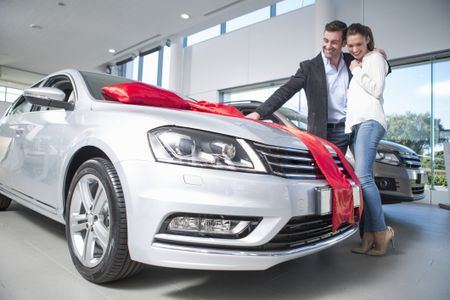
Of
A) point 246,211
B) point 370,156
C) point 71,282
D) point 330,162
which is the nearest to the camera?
point 246,211

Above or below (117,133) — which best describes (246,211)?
below

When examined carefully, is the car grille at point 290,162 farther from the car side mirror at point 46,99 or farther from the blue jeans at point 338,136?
the car side mirror at point 46,99

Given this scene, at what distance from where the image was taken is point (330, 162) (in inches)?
57.7

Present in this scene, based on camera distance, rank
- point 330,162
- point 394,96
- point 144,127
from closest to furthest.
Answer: point 144,127, point 330,162, point 394,96

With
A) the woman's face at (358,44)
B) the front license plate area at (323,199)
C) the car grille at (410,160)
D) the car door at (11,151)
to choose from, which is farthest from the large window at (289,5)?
the front license plate area at (323,199)

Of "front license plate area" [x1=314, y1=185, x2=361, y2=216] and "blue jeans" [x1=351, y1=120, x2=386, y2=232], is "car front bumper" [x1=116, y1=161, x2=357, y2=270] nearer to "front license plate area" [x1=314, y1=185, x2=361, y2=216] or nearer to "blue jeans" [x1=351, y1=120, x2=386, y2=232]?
"front license plate area" [x1=314, y1=185, x2=361, y2=216]

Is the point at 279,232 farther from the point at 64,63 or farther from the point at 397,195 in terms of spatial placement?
the point at 64,63

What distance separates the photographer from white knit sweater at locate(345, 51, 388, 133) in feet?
5.89

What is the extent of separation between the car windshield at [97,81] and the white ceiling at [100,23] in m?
5.72

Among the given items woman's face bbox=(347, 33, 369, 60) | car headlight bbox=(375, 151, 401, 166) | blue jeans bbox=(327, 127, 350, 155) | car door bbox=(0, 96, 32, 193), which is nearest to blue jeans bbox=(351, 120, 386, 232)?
blue jeans bbox=(327, 127, 350, 155)

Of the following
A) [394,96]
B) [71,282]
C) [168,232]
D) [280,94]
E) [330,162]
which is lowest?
[71,282]

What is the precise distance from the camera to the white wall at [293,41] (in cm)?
555

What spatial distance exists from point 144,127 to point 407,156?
2.59m

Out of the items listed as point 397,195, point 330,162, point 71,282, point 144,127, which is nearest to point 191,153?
point 144,127
